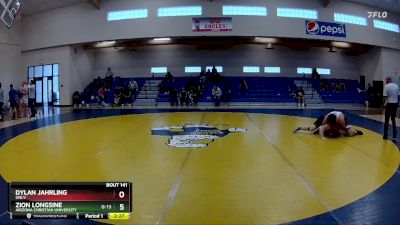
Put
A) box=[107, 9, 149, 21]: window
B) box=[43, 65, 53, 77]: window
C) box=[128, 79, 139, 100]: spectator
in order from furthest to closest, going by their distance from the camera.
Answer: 1. box=[43, 65, 53, 77]: window
2. box=[128, 79, 139, 100]: spectator
3. box=[107, 9, 149, 21]: window

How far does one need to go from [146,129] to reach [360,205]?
25.6 ft

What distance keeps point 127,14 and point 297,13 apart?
13.2 metres

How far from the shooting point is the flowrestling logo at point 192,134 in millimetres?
8023

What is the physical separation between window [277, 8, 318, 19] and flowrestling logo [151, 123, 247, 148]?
16.6 metres

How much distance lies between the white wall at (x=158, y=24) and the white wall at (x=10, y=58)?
54.7 inches

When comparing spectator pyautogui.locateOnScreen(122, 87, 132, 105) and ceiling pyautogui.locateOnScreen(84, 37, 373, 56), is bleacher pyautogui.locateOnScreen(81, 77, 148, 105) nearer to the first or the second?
spectator pyautogui.locateOnScreen(122, 87, 132, 105)

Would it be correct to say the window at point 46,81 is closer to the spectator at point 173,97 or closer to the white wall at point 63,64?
the white wall at point 63,64

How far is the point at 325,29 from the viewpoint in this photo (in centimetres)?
2473

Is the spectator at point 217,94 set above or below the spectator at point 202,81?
below

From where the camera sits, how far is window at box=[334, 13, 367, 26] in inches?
1001

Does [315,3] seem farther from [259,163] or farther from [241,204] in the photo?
[241,204]

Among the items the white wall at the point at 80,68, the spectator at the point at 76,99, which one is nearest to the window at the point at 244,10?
the white wall at the point at 80,68

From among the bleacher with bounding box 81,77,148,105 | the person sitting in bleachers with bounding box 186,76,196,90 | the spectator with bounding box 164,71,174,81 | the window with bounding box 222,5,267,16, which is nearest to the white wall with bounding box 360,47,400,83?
the window with bounding box 222,5,267,16

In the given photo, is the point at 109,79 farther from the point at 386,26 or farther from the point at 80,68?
the point at 386,26
